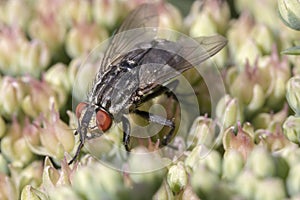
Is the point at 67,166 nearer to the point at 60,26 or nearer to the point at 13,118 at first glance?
the point at 13,118

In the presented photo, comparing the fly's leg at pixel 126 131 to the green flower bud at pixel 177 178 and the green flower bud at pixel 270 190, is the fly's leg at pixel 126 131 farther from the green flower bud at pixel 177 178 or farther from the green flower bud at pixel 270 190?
the green flower bud at pixel 270 190

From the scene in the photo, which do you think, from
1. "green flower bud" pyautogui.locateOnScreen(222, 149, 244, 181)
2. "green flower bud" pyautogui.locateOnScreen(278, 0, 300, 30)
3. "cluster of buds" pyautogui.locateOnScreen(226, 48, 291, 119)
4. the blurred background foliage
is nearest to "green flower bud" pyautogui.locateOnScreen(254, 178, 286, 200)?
the blurred background foliage

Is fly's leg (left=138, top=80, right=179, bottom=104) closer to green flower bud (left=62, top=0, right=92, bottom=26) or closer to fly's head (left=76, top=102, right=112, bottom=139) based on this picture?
fly's head (left=76, top=102, right=112, bottom=139)

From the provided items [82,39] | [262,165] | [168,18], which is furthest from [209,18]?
[262,165]

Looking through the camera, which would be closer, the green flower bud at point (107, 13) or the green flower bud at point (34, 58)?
the green flower bud at point (34, 58)

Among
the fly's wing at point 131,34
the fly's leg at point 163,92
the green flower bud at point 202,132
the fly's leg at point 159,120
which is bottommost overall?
the green flower bud at point 202,132

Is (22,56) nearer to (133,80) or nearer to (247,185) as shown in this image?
(133,80)

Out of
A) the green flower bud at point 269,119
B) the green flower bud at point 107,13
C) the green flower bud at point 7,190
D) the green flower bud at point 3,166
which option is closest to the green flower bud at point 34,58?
the green flower bud at point 107,13
